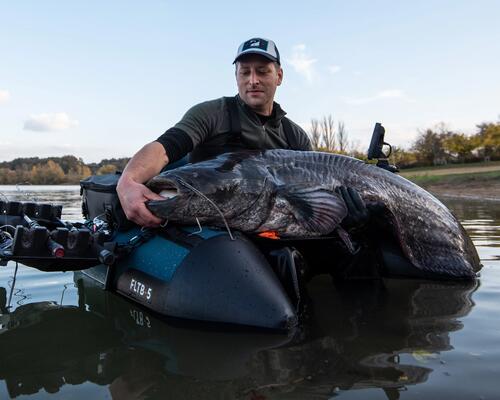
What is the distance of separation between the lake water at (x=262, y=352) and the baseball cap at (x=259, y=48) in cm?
222

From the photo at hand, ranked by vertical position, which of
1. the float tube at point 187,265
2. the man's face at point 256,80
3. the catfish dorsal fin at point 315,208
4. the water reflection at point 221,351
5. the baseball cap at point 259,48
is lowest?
the water reflection at point 221,351

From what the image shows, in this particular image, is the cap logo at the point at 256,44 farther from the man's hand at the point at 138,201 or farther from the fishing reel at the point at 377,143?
the man's hand at the point at 138,201

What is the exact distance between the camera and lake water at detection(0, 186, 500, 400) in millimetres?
1965

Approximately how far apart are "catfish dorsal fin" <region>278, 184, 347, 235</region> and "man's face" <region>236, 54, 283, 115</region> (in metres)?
1.20

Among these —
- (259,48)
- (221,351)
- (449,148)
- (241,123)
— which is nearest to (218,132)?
(241,123)

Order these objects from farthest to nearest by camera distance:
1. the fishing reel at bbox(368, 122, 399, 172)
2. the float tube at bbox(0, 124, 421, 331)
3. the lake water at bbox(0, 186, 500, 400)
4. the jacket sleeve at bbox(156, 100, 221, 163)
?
the fishing reel at bbox(368, 122, 399, 172), the jacket sleeve at bbox(156, 100, 221, 163), the float tube at bbox(0, 124, 421, 331), the lake water at bbox(0, 186, 500, 400)

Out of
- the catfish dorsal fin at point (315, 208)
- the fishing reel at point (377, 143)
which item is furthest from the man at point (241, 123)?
the catfish dorsal fin at point (315, 208)

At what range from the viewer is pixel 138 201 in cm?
325

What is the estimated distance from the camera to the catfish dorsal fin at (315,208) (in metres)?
3.43

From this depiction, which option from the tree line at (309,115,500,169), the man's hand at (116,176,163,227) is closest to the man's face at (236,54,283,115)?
the man's hand at (116,176,163,227)

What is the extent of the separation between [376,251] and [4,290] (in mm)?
3127

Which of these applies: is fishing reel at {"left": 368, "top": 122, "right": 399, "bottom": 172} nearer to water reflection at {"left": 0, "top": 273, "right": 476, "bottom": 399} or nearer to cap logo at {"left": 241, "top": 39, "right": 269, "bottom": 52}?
cap logo at {"left": 241, "top": 39, "right": 269, "bottom": 52}

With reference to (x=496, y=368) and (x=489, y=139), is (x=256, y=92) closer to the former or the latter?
(x=496, y=368)

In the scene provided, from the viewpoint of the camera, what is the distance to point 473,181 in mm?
22344
